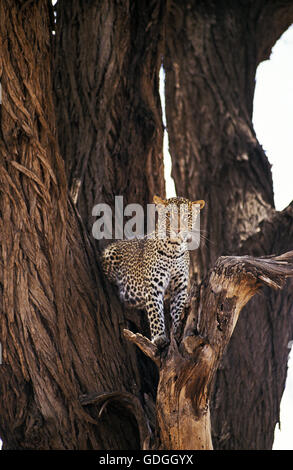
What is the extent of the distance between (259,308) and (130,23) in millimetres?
2982

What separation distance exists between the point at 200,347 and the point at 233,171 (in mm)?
2800

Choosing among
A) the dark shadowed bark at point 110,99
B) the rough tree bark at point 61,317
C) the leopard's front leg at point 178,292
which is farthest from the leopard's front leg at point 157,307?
the dark shadowed bark at point 110,99

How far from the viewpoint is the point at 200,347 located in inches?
166

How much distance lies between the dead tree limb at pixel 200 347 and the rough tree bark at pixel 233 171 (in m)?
1.30

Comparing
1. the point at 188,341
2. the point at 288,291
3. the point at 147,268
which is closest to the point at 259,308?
the point at 288,291

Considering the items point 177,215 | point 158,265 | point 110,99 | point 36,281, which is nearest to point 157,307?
point 158,265

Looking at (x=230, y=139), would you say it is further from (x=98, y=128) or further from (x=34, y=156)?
(x=34, y=156)

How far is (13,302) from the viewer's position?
4.57 metres

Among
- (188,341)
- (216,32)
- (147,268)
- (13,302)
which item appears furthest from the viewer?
(216,32)

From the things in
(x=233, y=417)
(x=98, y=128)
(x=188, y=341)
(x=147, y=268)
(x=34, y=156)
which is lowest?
(x=233, y=417)

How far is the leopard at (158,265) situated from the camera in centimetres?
496

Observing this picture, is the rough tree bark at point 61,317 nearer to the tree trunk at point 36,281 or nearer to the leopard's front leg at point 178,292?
the tree trunk at point 36,281

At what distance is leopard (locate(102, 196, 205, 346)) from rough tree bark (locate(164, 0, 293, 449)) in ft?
1.79
